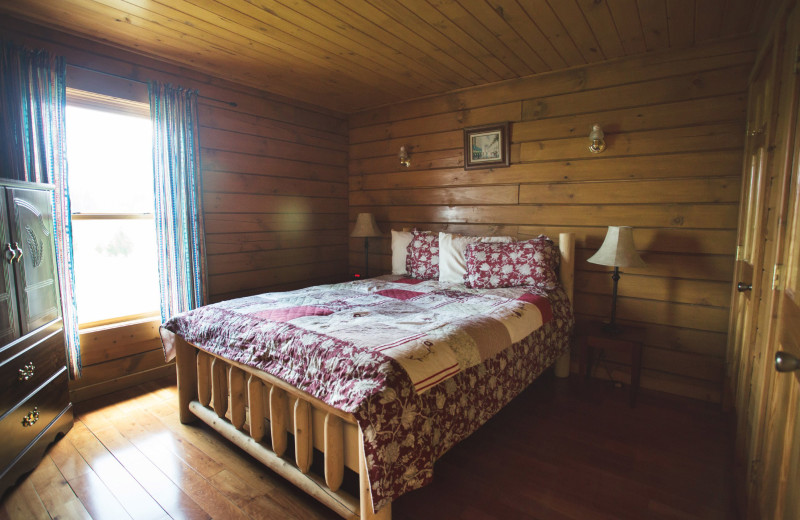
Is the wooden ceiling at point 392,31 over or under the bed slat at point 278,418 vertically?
over

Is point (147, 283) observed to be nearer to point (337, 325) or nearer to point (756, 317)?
point (337, 325)

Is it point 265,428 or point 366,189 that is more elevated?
point 366,189

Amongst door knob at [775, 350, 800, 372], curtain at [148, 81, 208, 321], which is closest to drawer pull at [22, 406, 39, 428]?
curtain at [148, 81, 208, 321]

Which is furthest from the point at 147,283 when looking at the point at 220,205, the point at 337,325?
the point at 337,325

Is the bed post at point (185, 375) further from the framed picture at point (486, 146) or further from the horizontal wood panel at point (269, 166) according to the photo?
the framed picture at point (486, 146)

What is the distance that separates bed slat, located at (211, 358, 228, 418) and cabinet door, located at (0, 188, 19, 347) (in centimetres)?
82

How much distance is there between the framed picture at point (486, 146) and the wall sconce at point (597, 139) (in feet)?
2.00

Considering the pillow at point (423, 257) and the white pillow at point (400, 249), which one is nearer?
the pillow at point (423, 257)

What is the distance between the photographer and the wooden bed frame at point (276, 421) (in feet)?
4.84

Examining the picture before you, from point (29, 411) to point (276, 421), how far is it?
46.3 inches

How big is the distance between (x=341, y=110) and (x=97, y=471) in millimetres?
3383

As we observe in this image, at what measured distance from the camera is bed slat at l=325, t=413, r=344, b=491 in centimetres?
147

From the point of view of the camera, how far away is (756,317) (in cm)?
163

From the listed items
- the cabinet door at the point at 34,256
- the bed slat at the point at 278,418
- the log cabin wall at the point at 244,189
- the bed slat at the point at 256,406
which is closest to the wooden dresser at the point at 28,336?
the cabinet door at the point at 34,256
